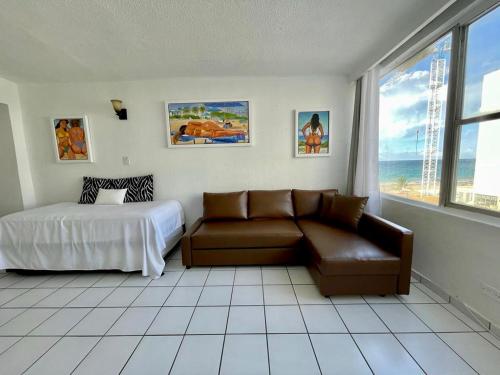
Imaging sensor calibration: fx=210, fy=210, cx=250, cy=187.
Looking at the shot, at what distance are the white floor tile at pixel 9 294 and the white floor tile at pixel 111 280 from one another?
664 millimetres

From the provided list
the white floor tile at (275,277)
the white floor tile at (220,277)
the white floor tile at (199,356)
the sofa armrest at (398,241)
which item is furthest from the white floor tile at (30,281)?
the sofa armrest at (398,241)

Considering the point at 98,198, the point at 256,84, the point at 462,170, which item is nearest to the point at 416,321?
the point at 462,170

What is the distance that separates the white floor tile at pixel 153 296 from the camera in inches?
72.7

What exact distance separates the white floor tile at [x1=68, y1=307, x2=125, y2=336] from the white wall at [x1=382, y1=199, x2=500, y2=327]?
108 inches

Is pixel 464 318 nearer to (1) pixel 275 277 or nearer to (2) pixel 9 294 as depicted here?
(1) pixel 275 277

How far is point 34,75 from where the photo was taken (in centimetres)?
276

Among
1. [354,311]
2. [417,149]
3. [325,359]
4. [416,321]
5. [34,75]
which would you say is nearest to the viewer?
[325,359]

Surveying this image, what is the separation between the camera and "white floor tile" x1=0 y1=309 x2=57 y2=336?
157 centimetres

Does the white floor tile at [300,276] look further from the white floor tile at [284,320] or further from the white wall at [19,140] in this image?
the white wall at [19,140]

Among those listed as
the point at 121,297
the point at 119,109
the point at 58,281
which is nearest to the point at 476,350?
the point at 121,297

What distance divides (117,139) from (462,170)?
4048 millimetres

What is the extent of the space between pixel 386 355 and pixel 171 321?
149 centimetres

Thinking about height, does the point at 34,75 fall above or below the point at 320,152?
above

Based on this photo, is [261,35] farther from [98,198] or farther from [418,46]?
[98,198]
